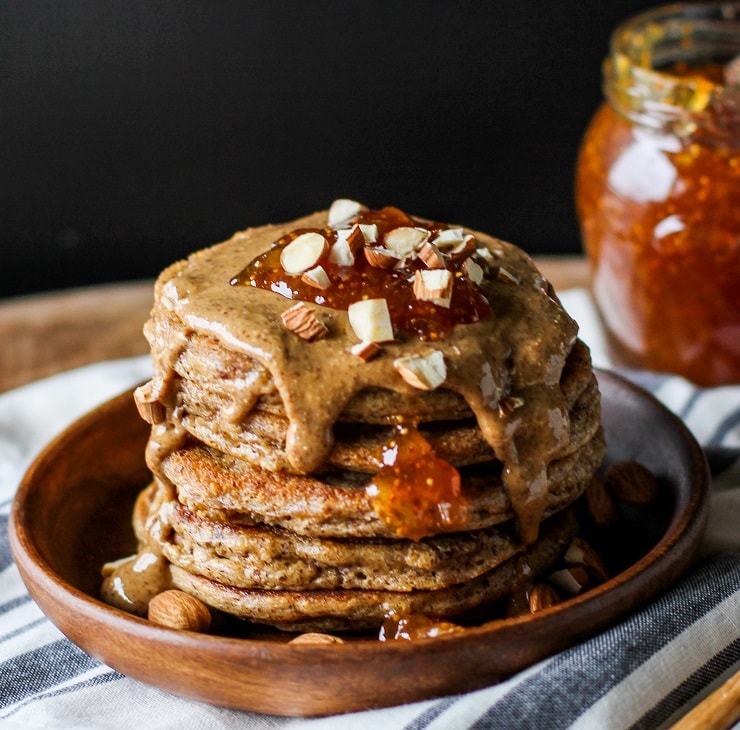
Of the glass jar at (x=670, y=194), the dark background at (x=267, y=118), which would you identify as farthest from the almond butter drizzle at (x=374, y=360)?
the dark background at (x=267, y=118)

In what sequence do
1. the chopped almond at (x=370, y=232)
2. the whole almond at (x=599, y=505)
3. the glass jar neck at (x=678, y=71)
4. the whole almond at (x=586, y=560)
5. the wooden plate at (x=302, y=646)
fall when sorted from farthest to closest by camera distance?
the glass jar neck at (x=678, y=71)
the whole almond at (x=599, y=505)
the whole almond at (x=586, y=560)
the chopped almond at (x=370, y=232)
the wooden plate at (x=302, y=646)

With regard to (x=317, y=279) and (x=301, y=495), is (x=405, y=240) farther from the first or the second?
(x=301, y=495)

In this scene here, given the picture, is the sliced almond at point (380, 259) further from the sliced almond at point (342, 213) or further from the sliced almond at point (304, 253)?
the sliced almond at point (342, 213)

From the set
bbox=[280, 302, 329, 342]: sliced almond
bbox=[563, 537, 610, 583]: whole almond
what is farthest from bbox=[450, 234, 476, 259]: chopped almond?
bbox=[563, 537, 610, 583]: whole almond

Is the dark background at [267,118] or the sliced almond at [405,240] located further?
the dark background at [267,118]

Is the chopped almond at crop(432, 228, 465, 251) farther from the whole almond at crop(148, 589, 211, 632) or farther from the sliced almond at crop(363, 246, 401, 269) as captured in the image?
the whole almond at crop(148, 589, 211, 632)

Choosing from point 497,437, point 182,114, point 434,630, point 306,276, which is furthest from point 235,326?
point 182,114

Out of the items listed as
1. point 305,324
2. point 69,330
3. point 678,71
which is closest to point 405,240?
point 305,324
